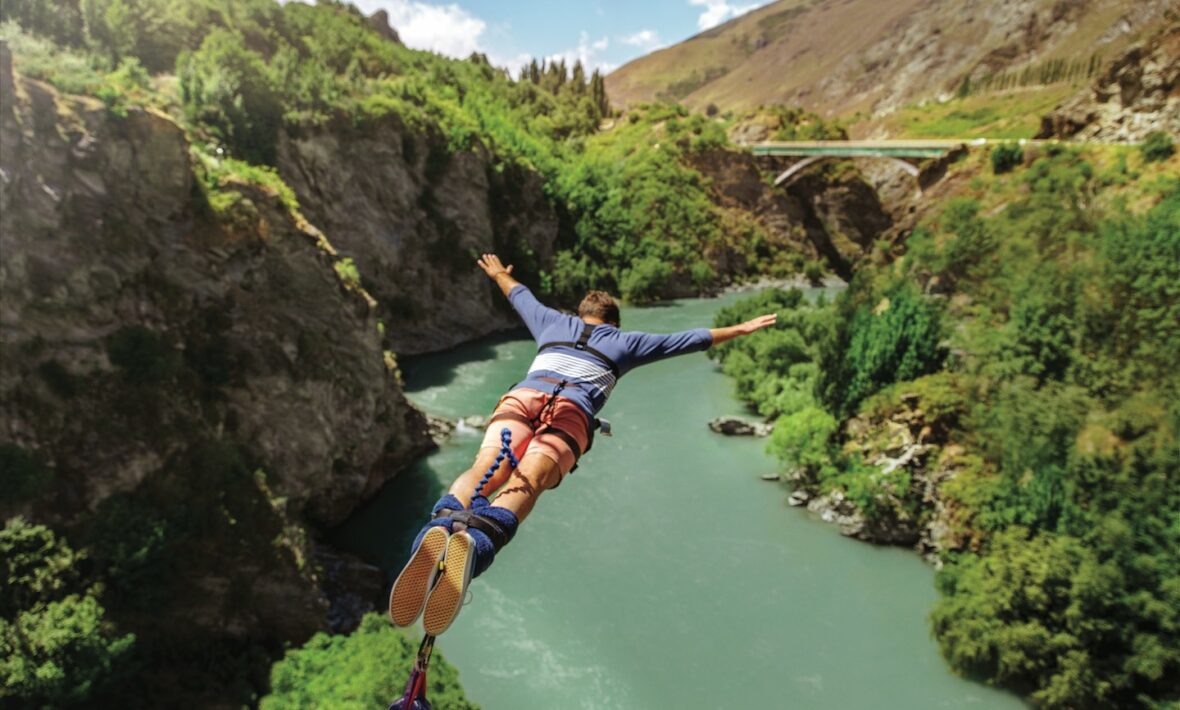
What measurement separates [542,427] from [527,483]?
0.49 metres

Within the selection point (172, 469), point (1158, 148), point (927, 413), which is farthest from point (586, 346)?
point (1158, 148)

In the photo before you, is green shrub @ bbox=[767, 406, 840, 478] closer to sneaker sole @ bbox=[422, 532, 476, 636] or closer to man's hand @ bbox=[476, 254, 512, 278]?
man's hand @ bbox=[476, 254, 512, 278]

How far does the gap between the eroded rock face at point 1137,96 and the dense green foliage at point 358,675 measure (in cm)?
2855

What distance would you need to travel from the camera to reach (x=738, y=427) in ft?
84.1

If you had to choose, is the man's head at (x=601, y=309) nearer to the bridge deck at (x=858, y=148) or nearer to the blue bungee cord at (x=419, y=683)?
the blue bungee cord at (x=419, y=683)

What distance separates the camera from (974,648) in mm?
13398

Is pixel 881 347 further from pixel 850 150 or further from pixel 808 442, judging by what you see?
pixel 850 150

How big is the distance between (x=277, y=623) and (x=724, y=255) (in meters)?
45.7

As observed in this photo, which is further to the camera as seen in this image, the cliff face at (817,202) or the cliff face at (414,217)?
the cliff face at (817,202)

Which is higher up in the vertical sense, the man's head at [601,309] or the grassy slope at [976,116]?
the grassy slope at [976,116]

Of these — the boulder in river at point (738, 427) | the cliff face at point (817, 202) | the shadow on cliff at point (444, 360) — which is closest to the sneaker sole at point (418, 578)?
the boulder in river at point (738, 427)

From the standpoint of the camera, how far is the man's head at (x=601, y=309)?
5.00 metres

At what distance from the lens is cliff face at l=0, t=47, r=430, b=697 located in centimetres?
1180

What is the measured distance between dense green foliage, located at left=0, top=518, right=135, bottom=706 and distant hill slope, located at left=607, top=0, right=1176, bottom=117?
5810cm
